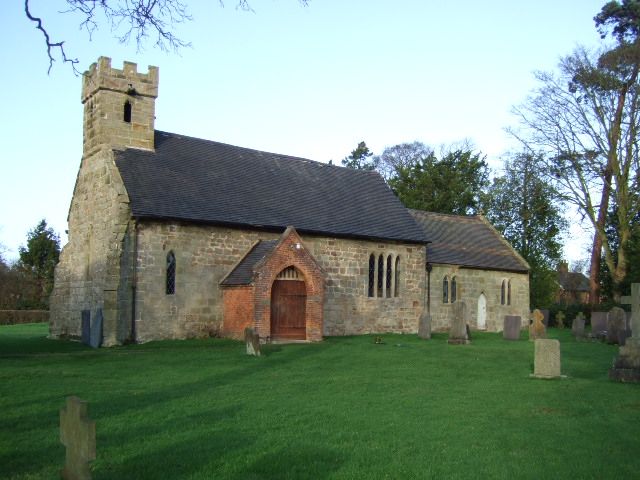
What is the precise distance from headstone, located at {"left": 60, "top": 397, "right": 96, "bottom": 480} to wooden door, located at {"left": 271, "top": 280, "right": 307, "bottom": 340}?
→ 61.8 feet

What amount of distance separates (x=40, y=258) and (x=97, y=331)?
38.8 m

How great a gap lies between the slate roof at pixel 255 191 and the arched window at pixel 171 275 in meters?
1.57

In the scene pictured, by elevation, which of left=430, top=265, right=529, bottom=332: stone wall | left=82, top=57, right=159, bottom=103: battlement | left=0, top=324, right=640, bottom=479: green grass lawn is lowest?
left=0, top=324, right=640, bottom=479: green grass lawn

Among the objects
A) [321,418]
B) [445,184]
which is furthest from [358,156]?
[321,418]

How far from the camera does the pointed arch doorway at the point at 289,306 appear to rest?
25.7m

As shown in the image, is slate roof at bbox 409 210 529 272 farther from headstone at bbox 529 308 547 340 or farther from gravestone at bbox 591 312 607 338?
headstone at bbox 529 308 547 340

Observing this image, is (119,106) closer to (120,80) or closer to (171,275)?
(120,80)

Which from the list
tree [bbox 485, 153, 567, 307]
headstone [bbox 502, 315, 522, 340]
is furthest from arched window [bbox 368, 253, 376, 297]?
tree [bbox 485, 153, 567, 307]

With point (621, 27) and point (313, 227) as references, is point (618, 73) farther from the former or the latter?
point (313, 227)

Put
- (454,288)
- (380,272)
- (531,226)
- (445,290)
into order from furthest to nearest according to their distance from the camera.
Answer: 1. (531,226)
2. (454,288)
3. (445,290)
4. (380,272)

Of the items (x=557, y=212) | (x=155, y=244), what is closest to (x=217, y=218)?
(x=155, y=244)

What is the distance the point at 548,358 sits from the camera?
1538cm

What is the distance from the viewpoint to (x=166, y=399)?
40.0 ft

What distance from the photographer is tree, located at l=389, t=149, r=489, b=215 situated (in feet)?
185
